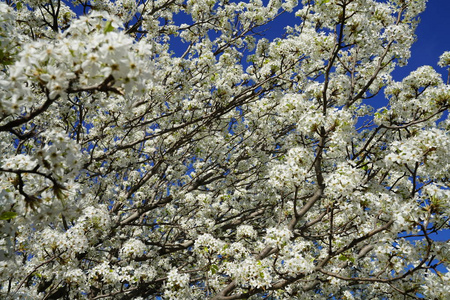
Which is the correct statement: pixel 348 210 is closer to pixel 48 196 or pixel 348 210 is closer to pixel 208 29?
pixel 48 196

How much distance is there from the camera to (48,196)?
3410 mm

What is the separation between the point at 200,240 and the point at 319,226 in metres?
4.40

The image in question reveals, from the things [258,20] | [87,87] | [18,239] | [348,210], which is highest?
[258,20]

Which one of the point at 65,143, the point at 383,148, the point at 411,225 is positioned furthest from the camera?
the point at 383,148

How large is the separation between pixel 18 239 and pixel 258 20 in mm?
9984

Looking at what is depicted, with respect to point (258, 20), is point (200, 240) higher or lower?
lower

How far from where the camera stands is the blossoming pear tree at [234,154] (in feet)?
9.78

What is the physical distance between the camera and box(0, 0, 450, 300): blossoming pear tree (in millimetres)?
2980

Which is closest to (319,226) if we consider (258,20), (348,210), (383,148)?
(383,148)

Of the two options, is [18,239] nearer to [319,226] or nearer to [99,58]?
[99,58]

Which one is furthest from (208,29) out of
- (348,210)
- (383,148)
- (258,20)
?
(348,210)

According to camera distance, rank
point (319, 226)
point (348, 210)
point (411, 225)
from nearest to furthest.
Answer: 1. point (411, 225)
2. point (348, 210)
3. point (319, 226)

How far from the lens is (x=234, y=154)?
12008 mm

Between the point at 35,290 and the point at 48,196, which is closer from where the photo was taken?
the point at 48,196
